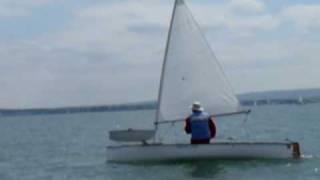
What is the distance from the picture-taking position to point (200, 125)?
27891 millimetres

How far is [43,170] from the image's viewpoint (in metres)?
31.8

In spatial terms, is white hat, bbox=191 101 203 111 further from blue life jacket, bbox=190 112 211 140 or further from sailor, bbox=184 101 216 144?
blue life jacket, bbox=190 112 211 140

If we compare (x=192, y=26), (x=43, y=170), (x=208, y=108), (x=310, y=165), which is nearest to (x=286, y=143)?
(x=310, y=165)

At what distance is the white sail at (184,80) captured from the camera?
30141 mm

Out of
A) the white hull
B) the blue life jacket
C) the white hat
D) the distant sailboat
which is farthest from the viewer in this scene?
the distant sailboat

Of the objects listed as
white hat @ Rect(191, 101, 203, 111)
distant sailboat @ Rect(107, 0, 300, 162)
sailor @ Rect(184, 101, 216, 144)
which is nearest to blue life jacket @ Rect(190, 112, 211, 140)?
sailor @ Rect(184, 101, 216, 144)

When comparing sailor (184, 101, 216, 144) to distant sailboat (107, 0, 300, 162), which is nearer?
sailor (184, 101, 216, 144)

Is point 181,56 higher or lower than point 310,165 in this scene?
higher

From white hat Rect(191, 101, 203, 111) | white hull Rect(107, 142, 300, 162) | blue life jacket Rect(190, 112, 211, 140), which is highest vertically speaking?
white hat Rect(191, 101, 203, 111)

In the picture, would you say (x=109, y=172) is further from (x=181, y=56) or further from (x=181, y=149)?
(x=181, y=56)

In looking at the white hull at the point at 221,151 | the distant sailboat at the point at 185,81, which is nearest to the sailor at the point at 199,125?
the white hull at the point at 221,151

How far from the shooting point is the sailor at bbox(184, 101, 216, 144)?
91.4ft

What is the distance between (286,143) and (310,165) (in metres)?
Result: 1.05

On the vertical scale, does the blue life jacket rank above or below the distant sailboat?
below
